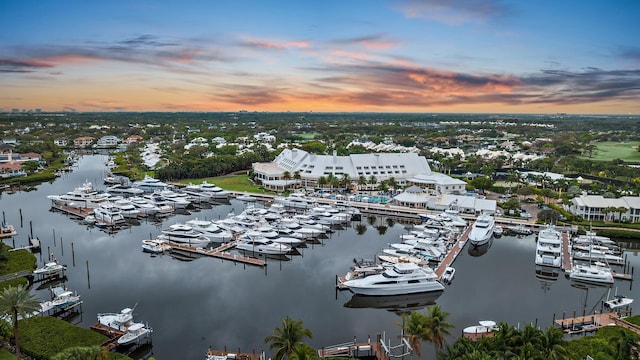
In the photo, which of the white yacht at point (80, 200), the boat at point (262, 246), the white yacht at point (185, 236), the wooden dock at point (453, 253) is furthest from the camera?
the white yacht at point (80, 200)

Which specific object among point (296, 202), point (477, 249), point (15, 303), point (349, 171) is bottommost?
point (477, 249)

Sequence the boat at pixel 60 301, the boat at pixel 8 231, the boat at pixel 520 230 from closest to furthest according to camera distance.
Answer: the boat at pixel 60 301
the boat at pixel 8 231
the boat at pixel 520 230

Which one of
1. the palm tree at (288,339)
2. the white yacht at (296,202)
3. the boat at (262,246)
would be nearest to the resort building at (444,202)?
the white yacht at (296,202)

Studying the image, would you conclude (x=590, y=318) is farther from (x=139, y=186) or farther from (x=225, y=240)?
(x=139, y=186)

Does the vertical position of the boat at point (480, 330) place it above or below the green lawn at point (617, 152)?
below

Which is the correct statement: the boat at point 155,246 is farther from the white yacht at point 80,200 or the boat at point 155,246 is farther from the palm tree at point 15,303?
the palm tree at point 15,303

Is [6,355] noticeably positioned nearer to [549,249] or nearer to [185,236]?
[185,236]

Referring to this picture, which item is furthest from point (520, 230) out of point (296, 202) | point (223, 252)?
point (223, 252)
